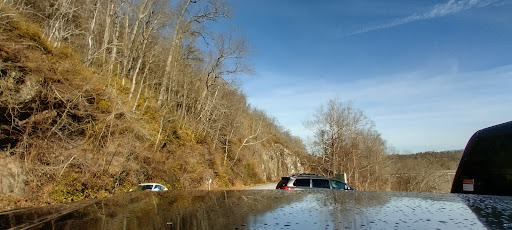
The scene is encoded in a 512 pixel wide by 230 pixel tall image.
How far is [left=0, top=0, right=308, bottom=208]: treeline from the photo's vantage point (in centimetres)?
1307

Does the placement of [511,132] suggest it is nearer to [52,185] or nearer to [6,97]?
[52,185]

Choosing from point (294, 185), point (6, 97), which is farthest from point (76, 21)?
point (294, 185)

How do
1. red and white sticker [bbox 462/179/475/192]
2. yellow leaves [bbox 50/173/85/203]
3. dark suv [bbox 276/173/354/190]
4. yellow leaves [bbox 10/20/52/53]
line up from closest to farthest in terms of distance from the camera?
red and white sticker [bbox 462/179/475/192]
yellow leaves [bbox 50/173/85/203]
yellow leaves [bbox 10/20/52/53]
dark suv [bbox 276/173/354/190]

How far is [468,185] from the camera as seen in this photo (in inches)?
229

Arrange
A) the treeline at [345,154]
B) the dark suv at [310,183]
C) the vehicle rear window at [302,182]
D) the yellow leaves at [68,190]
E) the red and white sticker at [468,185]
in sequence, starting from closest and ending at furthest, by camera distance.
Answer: the red and white sticker at [468,185] < the yellow leaves at [68,190] < the dark suv at [310,183] < the vehicle rear window at [302,182] < the treeline at [345,154]

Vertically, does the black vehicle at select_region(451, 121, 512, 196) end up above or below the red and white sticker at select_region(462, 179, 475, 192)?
above

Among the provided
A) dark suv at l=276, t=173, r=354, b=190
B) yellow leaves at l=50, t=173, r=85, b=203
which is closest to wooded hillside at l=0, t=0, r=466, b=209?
yellow leaves at l=50, t=173, r=85, b=203

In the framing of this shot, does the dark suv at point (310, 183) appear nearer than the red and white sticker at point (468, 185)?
No

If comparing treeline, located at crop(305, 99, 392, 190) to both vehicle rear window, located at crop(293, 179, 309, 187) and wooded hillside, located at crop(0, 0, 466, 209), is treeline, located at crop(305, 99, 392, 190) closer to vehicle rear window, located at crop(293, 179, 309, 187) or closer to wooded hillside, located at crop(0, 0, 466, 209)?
wooded hillside, located at crop(0, 0, 466, 209)

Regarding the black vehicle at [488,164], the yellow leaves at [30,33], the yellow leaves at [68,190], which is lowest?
the yellow leaves at [68,190]

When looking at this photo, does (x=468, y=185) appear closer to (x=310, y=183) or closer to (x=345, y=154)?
(x=310, y=183)

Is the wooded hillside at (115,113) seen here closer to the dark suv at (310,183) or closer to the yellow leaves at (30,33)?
the yellow leaves at (30,33)

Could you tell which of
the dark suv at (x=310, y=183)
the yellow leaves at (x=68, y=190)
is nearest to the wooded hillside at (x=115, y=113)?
the yellow leaves at (x=68, y=190)

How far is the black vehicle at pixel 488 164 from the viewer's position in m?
5.38
